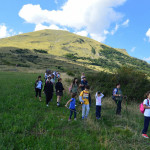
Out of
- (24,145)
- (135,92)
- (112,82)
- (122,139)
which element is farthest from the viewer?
(112,82)

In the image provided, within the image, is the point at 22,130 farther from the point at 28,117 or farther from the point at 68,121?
the point at 68,121

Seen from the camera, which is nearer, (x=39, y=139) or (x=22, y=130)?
(x=39, y=139)

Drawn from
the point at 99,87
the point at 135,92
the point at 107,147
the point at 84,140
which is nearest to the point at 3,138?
the point at 84,140

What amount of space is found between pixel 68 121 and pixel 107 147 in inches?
89.5

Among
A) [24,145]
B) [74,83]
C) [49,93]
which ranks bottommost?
[24,145]

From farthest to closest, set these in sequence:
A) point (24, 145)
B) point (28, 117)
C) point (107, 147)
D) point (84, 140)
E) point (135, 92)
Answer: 1. point (135, 92)
2. point (28, 117)
3. point (84, 140)
4. point (107, 147)
5. point (24, 145)

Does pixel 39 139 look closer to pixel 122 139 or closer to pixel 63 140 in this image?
pixel 63 140

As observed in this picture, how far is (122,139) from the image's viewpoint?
4660 mm

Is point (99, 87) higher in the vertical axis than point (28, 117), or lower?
higher

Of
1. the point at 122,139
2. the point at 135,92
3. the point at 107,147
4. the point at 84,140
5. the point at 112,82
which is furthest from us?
the point at 112,82

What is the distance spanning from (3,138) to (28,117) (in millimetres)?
1793

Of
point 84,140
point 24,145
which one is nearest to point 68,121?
Answer: point 84,140

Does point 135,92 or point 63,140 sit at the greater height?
point 135,92

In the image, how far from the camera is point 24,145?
141 inches
